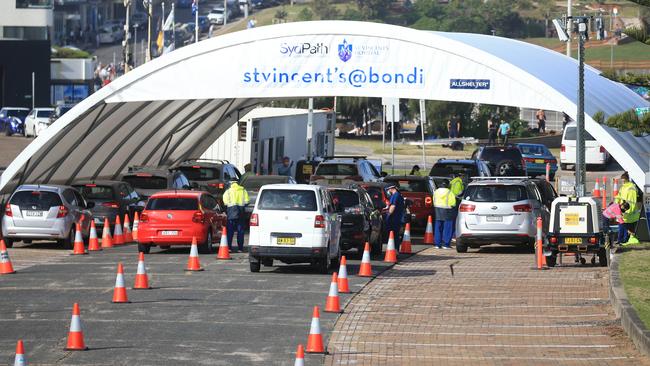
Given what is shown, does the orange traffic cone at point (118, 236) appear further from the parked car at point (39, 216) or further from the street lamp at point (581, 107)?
the street lamp at point (581, 107)

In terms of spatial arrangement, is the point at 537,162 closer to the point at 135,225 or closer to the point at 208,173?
the point at 208,173

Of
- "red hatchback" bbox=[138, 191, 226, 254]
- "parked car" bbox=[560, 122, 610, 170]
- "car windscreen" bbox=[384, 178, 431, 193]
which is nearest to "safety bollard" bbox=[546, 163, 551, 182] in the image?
Answer: "parked car" bbox=[560, 122, 610, 170]

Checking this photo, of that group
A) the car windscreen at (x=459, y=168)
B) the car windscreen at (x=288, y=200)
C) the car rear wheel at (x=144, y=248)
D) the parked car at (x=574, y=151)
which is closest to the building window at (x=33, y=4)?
the parked car at (x=574, y=151)

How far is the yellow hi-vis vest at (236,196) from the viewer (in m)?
29.5

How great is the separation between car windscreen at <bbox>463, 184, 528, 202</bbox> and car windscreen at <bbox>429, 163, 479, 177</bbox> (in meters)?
10.7

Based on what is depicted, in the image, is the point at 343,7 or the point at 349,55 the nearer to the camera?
the point at 349,55

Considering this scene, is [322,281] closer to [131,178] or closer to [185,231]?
[185,231]

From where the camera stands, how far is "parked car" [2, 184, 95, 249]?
100 ft

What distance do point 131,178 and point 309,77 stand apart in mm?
5595

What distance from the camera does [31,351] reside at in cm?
1719

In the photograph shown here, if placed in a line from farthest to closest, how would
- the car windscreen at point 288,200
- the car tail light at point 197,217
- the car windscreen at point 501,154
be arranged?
the car windscreen at point 501,154
the car tail light at point 197,217
the car windscreen at point 288,200

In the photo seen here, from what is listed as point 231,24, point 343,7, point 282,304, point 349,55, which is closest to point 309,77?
point 349,55

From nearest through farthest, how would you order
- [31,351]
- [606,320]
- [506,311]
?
[31,351] < [606,320] < [506,311]

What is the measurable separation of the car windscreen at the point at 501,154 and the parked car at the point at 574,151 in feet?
18.2
